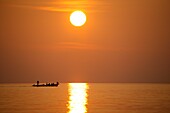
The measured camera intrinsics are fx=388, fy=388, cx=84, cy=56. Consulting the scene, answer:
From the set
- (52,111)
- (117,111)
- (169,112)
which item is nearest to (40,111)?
(52,111)

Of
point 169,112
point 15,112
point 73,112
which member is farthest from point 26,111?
point 169,112

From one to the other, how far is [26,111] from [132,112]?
2361 centimetres

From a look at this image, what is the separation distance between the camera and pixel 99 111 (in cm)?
8694

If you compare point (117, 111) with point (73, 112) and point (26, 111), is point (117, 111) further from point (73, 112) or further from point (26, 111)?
point (26, 111)

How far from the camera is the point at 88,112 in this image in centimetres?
8481

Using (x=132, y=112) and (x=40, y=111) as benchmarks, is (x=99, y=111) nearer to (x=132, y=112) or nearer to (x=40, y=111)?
(x=132, y=112)

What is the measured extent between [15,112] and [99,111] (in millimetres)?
18565

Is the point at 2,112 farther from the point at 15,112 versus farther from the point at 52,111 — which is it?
the point at 52,111

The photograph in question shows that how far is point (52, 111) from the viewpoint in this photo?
86.9 metres

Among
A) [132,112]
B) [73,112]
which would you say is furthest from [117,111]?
[73,112]

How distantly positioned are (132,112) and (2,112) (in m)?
28.3

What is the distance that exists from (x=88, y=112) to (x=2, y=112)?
1865cm

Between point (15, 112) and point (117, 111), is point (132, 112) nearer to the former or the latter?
point (117, 111)

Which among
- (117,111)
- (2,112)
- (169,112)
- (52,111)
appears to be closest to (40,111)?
(52,111)
